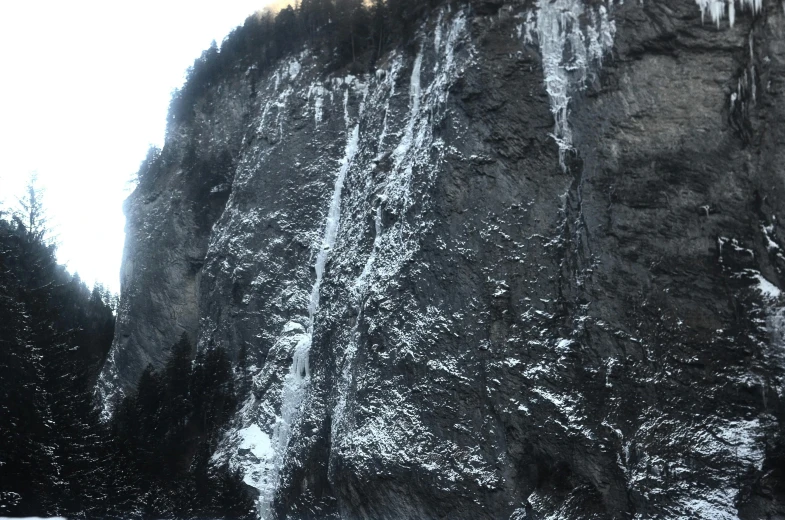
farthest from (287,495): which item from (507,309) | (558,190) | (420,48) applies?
(420,48)

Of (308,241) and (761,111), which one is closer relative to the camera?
(761,111)

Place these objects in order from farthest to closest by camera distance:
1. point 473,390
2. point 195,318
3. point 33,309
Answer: point 195,318 < point 33,309 < point 473,390

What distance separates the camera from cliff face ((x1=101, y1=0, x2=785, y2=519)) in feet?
63.3

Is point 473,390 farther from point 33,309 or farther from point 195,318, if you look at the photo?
point 195,318

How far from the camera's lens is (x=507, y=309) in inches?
880

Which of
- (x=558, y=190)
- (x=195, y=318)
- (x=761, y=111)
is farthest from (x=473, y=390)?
(x=195, y=318)

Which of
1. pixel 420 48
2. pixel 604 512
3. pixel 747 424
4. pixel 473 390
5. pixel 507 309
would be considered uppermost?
pixel 420 48

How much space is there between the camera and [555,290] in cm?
2189

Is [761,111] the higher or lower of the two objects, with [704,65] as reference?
lower

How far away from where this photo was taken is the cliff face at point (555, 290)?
1930cm

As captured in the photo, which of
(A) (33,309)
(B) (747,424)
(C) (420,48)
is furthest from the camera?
(C) (420,48)

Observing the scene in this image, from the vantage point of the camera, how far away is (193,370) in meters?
33.0

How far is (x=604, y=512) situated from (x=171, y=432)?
1848 cm

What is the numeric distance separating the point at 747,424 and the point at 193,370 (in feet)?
73.6
